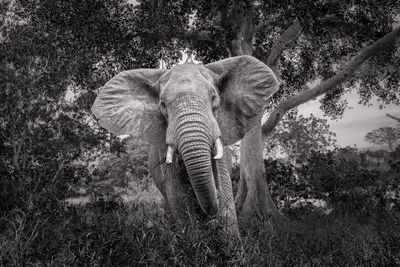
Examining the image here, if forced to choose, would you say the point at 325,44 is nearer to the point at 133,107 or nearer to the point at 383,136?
the point at 133,107

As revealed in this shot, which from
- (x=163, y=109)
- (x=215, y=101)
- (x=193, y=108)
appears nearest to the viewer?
(x=193, y=108)

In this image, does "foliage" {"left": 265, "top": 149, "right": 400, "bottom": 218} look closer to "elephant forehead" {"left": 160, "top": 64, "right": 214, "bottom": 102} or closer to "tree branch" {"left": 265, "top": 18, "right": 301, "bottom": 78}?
"tree branch" {"left": 265, "top": 18, "right": 301, "bottom": 78}

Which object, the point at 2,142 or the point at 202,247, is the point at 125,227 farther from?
the point at 2,142

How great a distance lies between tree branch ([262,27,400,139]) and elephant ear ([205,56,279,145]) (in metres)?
5.83

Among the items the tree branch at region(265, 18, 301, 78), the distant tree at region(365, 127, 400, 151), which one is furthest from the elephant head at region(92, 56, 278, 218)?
the distant tree at region(365, 127, 400, 151)

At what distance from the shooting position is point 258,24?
40.1ft

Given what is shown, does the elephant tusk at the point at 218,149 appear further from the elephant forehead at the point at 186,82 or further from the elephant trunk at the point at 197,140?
A: the elephant forehead at the point at 186,82

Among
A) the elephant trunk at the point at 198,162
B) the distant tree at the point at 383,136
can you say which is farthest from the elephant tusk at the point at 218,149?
the distant tree at the point at 383,136

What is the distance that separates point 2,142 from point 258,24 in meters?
8.45

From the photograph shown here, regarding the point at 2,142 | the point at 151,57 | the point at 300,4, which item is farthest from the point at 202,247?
the point at 151,57

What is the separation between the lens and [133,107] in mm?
5301

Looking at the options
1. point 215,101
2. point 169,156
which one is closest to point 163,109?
point 215,101

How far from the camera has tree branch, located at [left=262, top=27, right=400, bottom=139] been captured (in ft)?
33.9

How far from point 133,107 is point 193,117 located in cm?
133
